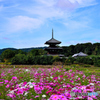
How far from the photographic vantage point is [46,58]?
22.4 metres

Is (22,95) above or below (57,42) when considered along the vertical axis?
below

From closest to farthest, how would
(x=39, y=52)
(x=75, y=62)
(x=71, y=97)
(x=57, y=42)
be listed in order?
(x=71, y=97) → (x=75, y=62) → (x=57, y=42) → (x=39, y=52)

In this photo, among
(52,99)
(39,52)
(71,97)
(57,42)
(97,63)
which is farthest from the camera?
(39,52)

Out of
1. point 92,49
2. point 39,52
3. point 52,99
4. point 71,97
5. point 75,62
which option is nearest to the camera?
point 52,99

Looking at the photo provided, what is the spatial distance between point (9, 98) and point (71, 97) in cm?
108

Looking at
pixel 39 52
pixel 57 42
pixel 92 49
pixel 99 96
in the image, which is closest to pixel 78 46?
pixel 92 49

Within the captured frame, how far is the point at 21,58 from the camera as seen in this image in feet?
77.3

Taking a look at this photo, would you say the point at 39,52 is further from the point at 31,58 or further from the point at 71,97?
the point at 71,97

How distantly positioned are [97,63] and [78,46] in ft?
158

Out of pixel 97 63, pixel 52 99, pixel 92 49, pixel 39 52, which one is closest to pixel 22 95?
pixel 52 99

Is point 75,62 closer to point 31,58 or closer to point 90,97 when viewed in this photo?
point 31,58

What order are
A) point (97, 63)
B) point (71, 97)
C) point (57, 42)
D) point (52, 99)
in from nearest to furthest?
point (52, 99)
point (71, 97)
point (97, 63)
point (57, 42)

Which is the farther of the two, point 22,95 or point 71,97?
point 22,95

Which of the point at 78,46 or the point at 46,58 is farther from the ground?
the point at 78,46
